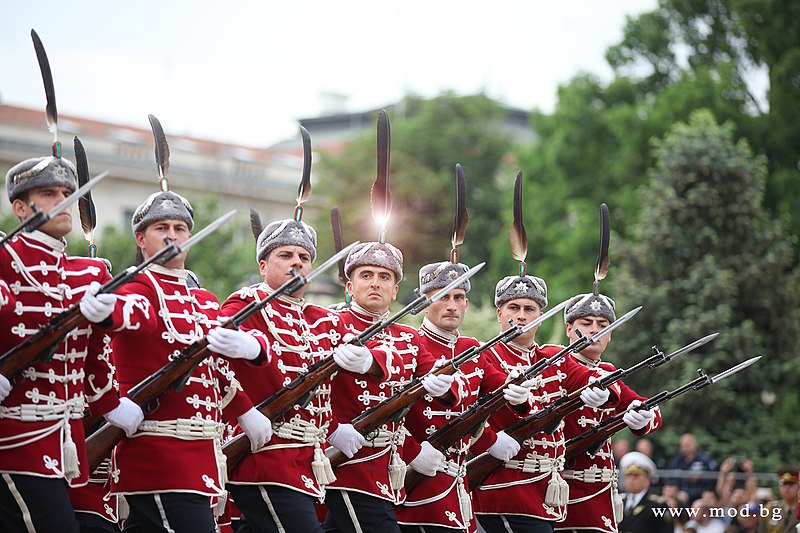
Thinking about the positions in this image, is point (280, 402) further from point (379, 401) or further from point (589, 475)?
point (589, 475)

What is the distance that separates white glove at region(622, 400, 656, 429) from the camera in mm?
10891

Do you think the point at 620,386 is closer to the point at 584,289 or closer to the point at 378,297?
the point at 378,297

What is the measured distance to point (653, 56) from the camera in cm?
3831

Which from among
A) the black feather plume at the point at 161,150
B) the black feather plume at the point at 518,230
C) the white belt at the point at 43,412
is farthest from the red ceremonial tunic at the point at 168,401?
the black feather plume at the point at 518,230

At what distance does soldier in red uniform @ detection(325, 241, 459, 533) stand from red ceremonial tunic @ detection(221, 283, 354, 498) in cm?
33

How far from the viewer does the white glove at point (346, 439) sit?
8.70 m

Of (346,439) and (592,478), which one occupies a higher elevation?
(346,439)

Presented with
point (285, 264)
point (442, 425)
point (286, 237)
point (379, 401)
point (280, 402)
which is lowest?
point (442, 425)

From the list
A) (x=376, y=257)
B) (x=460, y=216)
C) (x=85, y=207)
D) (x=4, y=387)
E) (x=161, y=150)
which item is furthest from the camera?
(x=460, y=216)

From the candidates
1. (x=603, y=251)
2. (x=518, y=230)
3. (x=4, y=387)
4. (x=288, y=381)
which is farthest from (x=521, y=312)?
(x=4, y=387)

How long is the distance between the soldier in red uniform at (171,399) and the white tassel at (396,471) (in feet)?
4.64

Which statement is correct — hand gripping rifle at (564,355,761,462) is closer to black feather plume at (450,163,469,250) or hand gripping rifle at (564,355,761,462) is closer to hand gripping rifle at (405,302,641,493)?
hand gripping rifle at (405,302,641,493)

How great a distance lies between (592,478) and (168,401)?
486 centimetres

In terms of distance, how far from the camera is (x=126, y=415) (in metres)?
7.24
